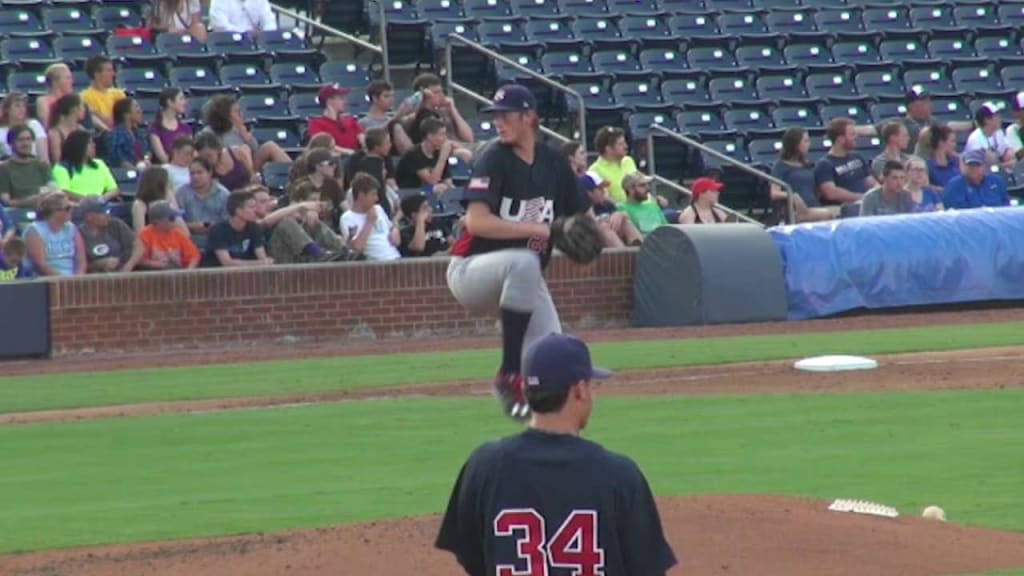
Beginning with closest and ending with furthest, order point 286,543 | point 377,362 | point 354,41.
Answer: point 286,543, point 377,362, point 354,41

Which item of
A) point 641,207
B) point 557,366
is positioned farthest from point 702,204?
point 557,366

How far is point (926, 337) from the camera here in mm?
18250

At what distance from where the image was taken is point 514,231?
993 cm

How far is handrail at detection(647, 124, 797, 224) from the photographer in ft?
73.5

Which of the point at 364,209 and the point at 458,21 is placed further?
the point at 458,21

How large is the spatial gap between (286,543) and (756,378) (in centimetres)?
696

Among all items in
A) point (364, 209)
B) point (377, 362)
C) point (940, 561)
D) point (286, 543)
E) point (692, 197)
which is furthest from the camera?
point (692, 197)

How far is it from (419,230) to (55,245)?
354cm

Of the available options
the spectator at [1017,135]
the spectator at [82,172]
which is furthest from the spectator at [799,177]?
the spectator at [82,172]

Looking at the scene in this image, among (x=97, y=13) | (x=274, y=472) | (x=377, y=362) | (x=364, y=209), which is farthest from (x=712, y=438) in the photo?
(x=97, y=13)

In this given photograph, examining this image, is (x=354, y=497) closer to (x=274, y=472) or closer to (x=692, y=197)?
(x=274, y=472)

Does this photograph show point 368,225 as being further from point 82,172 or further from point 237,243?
point 82,172

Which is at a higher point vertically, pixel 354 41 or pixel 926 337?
pixel 354 41

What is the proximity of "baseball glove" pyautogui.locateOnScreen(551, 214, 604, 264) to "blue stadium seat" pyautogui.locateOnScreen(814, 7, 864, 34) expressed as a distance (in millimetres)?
18243
